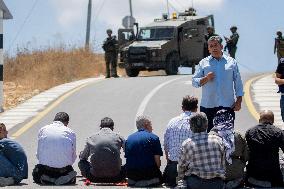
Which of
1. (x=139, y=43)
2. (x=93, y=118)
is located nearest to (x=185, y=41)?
(x=139, y=43)

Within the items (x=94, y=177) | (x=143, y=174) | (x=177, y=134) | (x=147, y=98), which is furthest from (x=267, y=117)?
(x=147, y=98)

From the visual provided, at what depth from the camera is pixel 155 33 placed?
34406 mm

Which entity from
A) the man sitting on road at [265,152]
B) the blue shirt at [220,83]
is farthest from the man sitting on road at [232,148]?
the blue shirt at [220,83]

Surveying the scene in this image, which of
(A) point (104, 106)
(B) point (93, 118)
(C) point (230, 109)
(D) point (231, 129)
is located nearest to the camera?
(D) point (231, 129)

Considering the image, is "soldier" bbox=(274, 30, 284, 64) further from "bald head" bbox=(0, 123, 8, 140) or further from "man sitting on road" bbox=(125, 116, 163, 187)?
"bald head" bbox=(0, 123, 8, 140)

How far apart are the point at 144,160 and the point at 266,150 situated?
5.58 feet

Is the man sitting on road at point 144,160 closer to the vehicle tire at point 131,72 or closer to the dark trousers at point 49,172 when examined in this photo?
the dark trousers at point 49,172

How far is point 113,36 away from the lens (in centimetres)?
3216

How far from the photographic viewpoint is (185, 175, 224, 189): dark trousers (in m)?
10.3

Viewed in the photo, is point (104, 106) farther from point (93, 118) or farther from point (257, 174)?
point (257, 174)

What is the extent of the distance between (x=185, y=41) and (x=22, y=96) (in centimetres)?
931

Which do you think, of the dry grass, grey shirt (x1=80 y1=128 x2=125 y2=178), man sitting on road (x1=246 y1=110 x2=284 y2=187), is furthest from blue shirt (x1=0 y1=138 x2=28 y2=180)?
the dry grass

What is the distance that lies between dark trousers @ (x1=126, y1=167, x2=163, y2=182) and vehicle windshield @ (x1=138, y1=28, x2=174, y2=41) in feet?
74.1

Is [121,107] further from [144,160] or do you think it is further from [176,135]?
[176,135]
